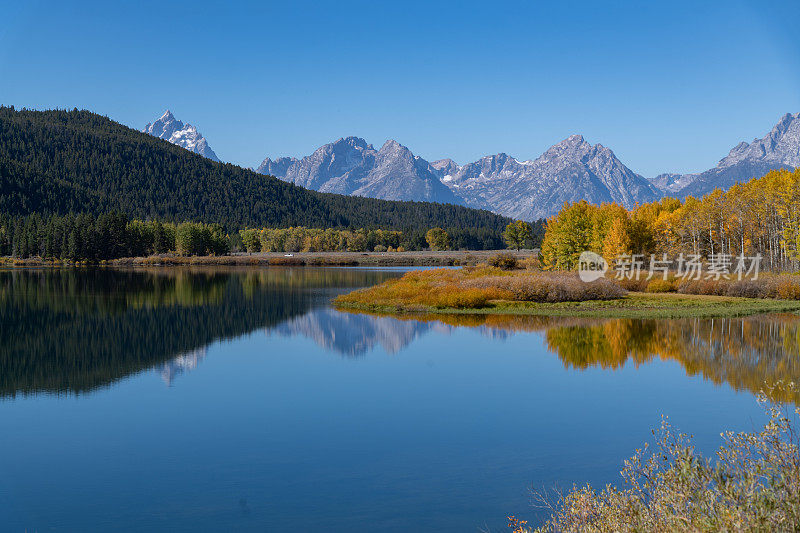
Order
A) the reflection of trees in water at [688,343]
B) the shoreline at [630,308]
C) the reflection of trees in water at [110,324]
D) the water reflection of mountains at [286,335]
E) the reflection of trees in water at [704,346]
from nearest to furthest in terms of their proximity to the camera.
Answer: the reflection of trees in water at [704,346] < the reflection of trees in water at [688,343] < the water reflection of mountains at [286,335] < the reflection of trees in water at [110,324] < the shoreline at [630,308]

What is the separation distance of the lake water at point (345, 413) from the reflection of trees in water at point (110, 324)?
0.24 meters

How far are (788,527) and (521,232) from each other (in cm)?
16665

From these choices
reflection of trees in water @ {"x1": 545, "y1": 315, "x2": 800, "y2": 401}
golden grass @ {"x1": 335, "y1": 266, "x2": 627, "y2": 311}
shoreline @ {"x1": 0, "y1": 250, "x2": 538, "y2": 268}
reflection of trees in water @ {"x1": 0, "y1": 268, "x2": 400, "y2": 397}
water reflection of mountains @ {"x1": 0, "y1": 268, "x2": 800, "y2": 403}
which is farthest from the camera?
shoreline @ {"x1": 0, "y1": 250, "x2": 538, "y2": 268}

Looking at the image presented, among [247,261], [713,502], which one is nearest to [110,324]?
[713,502]

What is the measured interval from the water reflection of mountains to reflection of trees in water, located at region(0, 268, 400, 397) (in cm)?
8

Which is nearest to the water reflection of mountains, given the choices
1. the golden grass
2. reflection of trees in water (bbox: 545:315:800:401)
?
reflection of trees in water (bbox: 545:315:800:401)

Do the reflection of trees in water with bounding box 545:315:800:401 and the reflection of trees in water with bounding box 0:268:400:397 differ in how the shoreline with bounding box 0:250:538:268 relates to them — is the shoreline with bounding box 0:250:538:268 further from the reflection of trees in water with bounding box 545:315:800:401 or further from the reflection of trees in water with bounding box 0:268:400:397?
the reflection of trees in water with bounding box 545:315:800:401

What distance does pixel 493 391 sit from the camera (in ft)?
76.5

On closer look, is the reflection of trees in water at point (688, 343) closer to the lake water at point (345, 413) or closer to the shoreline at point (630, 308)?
the lake water at point (345, 413)

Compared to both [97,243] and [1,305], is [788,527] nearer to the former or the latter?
[1,305]

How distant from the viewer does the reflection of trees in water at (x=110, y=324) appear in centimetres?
2692

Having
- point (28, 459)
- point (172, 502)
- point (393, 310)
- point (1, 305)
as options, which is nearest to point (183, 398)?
point (28, 459)

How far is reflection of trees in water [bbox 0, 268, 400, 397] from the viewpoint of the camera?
26922 mm

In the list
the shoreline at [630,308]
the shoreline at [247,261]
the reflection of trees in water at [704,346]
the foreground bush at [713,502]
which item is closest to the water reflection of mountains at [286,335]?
the reflection of trees in water at [704,346]
